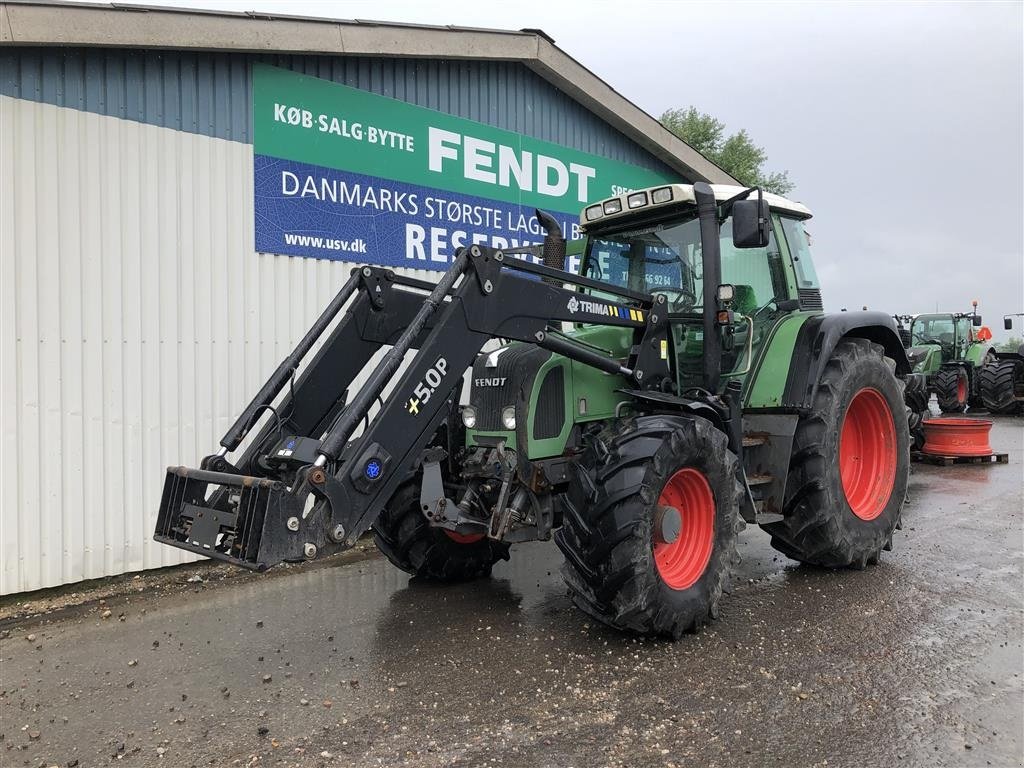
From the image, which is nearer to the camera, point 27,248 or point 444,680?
point 444,680

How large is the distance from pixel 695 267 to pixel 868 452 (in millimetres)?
2264

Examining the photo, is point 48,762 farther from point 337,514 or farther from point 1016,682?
point 1016,682

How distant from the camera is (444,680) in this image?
3.92 metres

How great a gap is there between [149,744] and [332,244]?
15.0 feet

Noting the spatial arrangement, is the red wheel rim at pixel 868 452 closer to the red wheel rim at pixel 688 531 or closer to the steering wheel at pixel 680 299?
the steering wheel at pixel 680 299

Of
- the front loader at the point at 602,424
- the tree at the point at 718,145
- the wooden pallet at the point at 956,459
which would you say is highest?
the tree at the point at 718,145

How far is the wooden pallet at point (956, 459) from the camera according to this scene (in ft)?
34.3

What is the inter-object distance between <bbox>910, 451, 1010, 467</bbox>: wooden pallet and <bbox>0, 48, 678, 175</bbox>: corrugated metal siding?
6545mm

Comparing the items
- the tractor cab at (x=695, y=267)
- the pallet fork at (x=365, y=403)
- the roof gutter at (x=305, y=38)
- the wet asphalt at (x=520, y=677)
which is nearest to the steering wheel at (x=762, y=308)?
the tractor cab at (x=695, y=267)

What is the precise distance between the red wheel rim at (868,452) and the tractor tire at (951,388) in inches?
505

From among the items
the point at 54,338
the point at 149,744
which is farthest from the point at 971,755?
the point at 54,338

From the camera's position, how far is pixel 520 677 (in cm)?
393

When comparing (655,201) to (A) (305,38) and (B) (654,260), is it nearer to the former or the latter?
(B) (654,260)

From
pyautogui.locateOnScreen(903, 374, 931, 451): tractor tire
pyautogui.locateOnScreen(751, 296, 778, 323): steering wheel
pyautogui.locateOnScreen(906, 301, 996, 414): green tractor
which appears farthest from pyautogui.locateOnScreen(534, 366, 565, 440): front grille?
pyautogui.locateOnScreen(906, 301, 996, 414): green tractor
